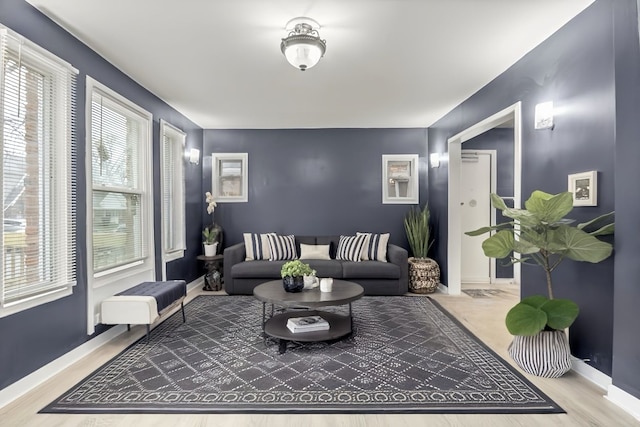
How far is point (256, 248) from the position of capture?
5.04 m

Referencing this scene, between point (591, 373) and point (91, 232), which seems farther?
point (91, 232)

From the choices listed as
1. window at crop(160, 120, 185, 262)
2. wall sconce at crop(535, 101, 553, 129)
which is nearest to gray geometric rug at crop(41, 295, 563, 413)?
window at crop(160, 120, 185, 262)

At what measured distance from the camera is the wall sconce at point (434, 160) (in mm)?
5129

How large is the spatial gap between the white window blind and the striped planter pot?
3.56m

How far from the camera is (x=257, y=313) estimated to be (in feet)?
12.6

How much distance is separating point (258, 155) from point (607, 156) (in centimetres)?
462

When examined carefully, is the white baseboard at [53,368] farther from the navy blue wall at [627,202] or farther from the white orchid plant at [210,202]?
the navy blue wall at [627,202]

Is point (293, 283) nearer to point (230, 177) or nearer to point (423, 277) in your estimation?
point (423, 277)

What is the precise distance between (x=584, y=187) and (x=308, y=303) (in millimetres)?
2188

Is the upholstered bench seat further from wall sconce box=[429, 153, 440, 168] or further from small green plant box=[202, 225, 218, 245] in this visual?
wall sconce box=[429, 153, 440, 168]

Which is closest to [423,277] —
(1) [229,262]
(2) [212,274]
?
(1) [229,262]

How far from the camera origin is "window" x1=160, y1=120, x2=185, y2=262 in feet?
14.4

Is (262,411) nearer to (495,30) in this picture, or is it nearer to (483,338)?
(483,338)

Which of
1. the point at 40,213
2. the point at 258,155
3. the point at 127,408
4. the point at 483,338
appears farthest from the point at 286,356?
the point at 258,155
